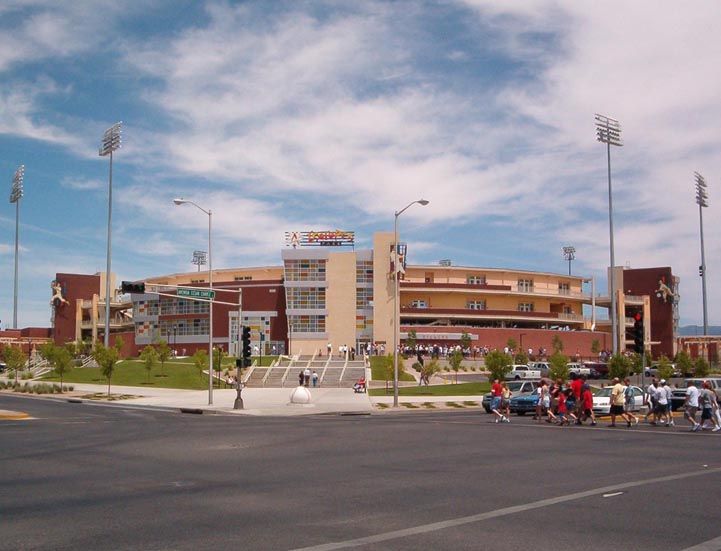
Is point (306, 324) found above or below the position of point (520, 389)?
above

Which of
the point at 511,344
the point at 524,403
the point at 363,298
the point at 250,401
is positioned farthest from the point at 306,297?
the point at 524,403

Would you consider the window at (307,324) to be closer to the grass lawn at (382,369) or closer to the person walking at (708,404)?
the grass lawn at (382,369)

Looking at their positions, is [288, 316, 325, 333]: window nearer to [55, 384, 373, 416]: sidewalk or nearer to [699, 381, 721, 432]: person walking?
[55, 384, 373, 416]: sidewalk

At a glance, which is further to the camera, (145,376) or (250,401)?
(145,376)

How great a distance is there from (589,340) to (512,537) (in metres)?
92.1

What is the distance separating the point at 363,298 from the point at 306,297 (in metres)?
6.50

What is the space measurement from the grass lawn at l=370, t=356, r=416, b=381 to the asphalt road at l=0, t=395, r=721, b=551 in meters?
41.0

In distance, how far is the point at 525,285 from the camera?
10069 centimetres

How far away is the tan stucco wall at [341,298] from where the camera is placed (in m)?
85.8

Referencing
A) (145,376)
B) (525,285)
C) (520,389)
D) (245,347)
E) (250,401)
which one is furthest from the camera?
(525,285)

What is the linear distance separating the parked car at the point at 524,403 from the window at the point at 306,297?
50.5 metres

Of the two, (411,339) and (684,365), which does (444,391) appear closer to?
(684,365)

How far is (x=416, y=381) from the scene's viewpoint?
65875 millimetres

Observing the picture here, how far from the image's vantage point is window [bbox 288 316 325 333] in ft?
282
